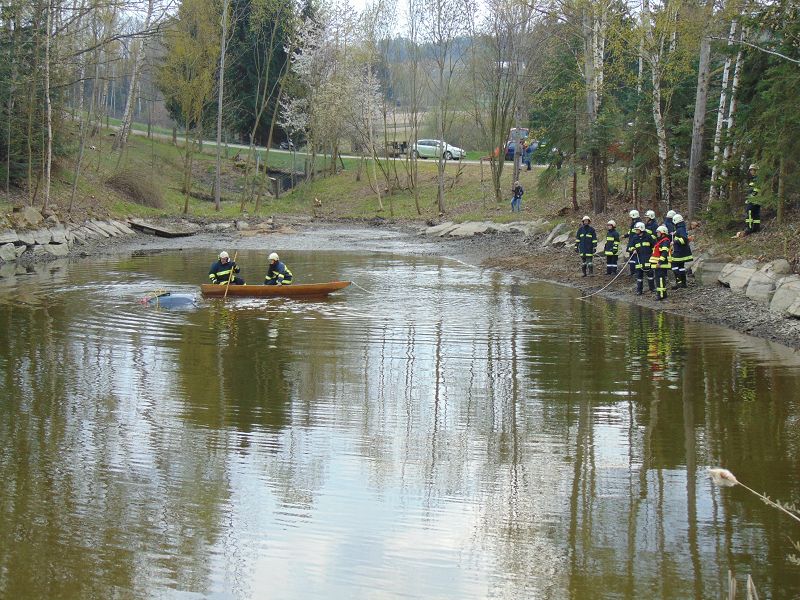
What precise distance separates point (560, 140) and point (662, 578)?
30.3 meters

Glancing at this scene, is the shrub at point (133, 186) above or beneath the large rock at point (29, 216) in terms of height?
above

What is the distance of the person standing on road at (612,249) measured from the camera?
80.6ft

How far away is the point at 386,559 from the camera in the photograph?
7.52 meters

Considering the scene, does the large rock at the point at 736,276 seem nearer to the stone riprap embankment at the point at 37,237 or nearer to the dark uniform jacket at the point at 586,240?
the dark uniform jacket at the point at 586,240

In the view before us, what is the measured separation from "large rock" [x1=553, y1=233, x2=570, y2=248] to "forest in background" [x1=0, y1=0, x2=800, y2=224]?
9.63 feet

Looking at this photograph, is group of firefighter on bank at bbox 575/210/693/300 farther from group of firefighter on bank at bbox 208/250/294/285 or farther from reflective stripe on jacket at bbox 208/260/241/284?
reflective stripe on jacket at bbox 208/260/241/284

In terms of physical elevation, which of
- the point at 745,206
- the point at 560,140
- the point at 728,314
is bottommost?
the point at 728,314

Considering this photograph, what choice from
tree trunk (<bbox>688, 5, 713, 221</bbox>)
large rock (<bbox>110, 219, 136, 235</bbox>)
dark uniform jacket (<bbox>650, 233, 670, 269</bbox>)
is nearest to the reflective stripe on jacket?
dark uniform jacket (<bbox>650, 233, 670, 269</bbox>)

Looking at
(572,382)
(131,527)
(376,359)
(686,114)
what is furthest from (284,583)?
(686,114)

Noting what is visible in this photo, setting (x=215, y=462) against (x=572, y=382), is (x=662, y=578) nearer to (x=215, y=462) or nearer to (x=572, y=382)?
(x=215, y=462)

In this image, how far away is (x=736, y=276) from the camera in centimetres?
2045

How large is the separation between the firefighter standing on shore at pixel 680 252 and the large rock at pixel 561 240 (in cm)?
884

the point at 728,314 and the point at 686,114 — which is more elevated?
the point at 686,114

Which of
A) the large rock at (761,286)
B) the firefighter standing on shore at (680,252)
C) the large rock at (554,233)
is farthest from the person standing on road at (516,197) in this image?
Result: the large rock at (761,286)
